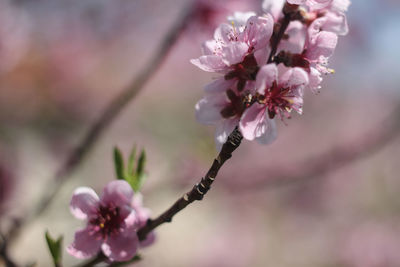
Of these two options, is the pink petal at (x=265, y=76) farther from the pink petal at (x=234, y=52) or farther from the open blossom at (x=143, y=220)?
the open blossom at (x=143, y=220)

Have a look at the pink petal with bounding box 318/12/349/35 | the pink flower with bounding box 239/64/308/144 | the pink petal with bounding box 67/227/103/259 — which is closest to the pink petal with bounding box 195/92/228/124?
the pink flower with bounding box 239/64/308/144

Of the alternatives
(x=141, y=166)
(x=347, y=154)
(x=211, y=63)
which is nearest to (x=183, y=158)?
(x=347, y=154)

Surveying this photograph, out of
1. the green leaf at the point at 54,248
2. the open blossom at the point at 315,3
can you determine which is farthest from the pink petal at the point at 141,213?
the open blossom at the point at 315,3

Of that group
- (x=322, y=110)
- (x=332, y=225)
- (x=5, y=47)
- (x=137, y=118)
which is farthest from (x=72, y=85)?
(x=322, y=110)

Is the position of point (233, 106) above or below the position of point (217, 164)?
above

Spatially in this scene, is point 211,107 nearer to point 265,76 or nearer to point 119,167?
point 265,76

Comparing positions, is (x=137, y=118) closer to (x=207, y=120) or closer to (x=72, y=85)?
(x=72, y=85)

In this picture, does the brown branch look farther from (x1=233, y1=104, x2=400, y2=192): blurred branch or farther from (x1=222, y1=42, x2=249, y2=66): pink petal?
(x1=233, y1=104, x2=400, y2=192): blurred branch
